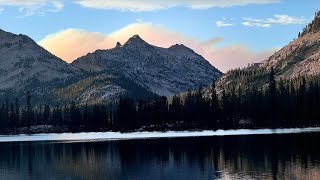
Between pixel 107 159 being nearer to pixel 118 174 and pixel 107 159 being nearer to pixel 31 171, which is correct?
pixel 31 171

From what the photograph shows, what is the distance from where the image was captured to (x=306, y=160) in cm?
9325

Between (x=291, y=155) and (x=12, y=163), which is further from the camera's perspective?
(x=12, y=163)

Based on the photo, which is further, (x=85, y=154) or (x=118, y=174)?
(x=85, y=154)

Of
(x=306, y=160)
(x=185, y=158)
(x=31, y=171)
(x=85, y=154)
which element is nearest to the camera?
(x=306, y=160)

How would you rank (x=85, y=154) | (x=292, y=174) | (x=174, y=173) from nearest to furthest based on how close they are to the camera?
(x=292, y=174) < (x=174, y=173) < (x=85, y=154)

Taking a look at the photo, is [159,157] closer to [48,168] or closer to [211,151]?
[211,151]

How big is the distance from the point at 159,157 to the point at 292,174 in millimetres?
42781

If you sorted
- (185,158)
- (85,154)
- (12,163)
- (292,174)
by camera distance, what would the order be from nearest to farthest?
(292,174)
(185,158)
(12,163)
(85,154)

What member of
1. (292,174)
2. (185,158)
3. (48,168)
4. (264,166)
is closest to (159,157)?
(185,158)

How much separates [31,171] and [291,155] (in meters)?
51.2

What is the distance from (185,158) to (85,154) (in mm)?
32421

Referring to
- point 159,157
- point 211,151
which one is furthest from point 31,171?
point 211,151

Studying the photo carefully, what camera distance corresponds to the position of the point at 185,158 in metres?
111

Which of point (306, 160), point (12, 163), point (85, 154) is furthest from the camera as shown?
point (85, 154)
